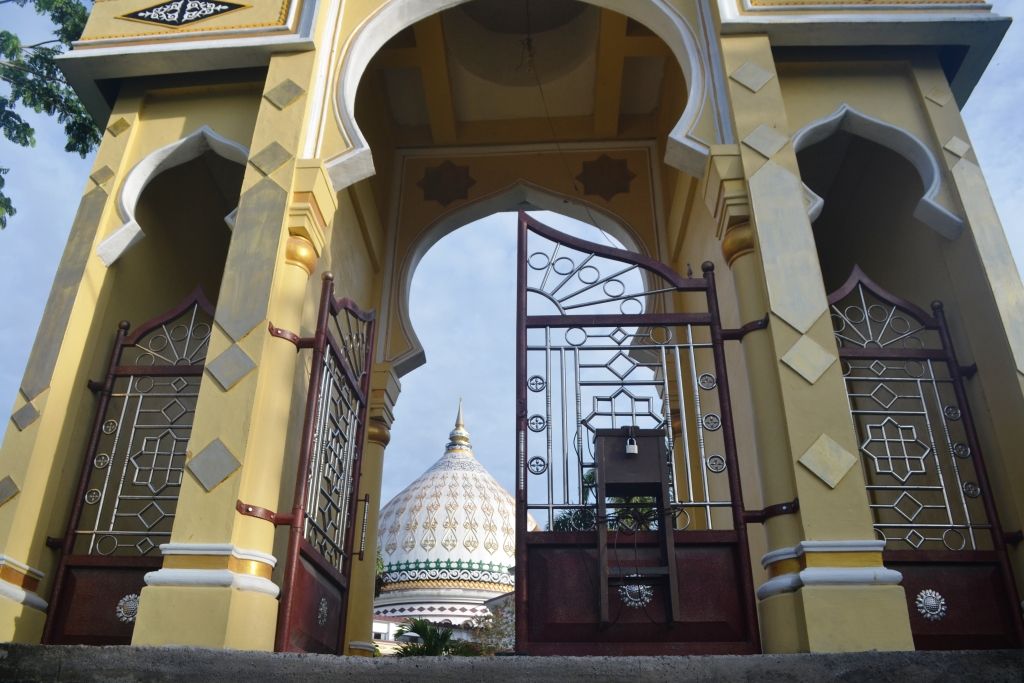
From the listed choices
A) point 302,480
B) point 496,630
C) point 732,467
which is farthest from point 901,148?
point 496,630

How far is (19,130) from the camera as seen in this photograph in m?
8.98

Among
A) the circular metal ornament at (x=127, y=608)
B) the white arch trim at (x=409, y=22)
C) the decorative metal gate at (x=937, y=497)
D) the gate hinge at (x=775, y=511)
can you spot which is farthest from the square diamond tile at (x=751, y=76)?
the circular metal ornament at (x=127, y=608)

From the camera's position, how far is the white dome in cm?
2722

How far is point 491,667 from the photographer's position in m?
3.38

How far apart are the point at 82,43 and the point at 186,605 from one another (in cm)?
437

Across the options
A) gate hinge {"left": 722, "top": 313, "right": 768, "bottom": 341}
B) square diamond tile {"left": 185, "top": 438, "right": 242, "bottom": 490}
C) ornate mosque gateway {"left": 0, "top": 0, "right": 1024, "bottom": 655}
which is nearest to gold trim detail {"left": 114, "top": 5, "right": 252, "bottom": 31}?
ornate mosque gateway {"left": 0, "top": 0, "right": 1024, "bottom": 655}

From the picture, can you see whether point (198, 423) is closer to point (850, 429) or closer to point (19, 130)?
point (850, 429)

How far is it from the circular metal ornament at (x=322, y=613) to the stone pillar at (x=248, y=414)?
683 millimetres

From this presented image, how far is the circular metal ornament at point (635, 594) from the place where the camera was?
5.00m

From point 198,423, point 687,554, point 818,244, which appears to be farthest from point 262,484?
point 818,244

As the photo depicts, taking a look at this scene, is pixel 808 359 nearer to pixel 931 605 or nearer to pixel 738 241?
pixel 738 241

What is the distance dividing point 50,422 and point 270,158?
2.17 m

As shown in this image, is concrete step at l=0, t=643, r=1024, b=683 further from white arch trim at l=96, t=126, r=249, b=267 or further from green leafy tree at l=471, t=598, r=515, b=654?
green leafy tree at l=471, t=598, r=515, b=654

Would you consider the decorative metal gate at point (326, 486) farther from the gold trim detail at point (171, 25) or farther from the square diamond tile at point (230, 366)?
the gold trim detail at point (171, 25)
